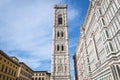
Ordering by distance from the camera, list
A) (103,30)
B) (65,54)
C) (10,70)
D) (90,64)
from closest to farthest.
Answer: (103,30)
(90,64)
(10,70)
(65,54)

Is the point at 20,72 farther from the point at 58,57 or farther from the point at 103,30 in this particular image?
the point at 103,30

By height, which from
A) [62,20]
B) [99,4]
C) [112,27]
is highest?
[62,20]

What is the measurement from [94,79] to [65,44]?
23553mm

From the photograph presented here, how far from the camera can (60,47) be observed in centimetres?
4788

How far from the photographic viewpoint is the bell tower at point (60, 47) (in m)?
42.8

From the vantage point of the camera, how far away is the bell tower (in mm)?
42750

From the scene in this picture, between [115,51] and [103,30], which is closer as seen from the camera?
[115,51]

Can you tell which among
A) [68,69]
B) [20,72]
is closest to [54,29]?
[68,69]

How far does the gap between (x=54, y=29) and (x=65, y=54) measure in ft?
40.4

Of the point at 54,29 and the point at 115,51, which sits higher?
the point at 54,29

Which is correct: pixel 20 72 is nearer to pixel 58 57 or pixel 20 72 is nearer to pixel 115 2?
pixel 58 57

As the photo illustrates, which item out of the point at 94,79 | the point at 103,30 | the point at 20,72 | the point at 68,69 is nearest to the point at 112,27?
the point at 103,30

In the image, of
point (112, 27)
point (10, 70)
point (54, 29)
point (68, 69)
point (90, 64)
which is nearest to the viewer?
point (112, 27)

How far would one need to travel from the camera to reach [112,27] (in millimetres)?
18281
